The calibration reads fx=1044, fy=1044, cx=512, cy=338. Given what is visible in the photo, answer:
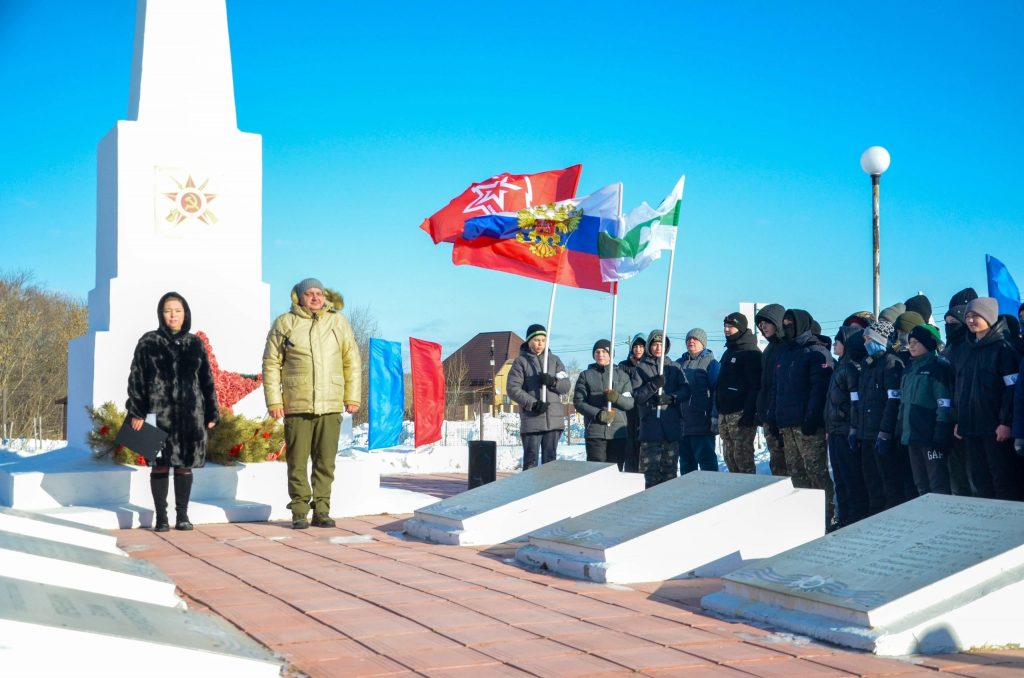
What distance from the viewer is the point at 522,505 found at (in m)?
7.62

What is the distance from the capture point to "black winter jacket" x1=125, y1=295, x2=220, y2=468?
25.8ft

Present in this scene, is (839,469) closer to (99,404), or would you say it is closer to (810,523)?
(810,523)

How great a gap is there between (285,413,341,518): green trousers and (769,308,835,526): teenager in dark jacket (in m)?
3.65

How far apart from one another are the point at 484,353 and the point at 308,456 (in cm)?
5488

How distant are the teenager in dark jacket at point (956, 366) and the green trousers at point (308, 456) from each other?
455 centimetres

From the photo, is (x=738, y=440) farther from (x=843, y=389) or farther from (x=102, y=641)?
(x=102, y=641)

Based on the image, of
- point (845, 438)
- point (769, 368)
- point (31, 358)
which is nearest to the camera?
point (845, 438)

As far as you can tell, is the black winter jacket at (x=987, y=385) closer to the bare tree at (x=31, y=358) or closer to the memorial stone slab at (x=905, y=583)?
the memorial stone slab at (x=905, y=583)

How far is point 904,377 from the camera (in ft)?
24.7

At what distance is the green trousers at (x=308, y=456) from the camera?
8.16 m

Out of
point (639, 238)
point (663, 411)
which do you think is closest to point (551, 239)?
point (639, 238)

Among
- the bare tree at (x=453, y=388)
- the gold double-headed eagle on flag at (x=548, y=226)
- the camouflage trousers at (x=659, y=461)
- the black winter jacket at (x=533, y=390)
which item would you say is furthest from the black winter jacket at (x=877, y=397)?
the bare tree at (x=453, y=388)

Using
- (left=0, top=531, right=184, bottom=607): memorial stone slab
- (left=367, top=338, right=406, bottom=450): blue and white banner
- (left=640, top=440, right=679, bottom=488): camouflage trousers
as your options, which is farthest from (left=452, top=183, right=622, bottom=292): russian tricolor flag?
(left=367, top=338, right=406, bottom=450): blue and white banner

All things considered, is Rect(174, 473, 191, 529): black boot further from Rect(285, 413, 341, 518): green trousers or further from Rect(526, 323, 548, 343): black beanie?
Rect(526, 323, 548, 343): black beanie
